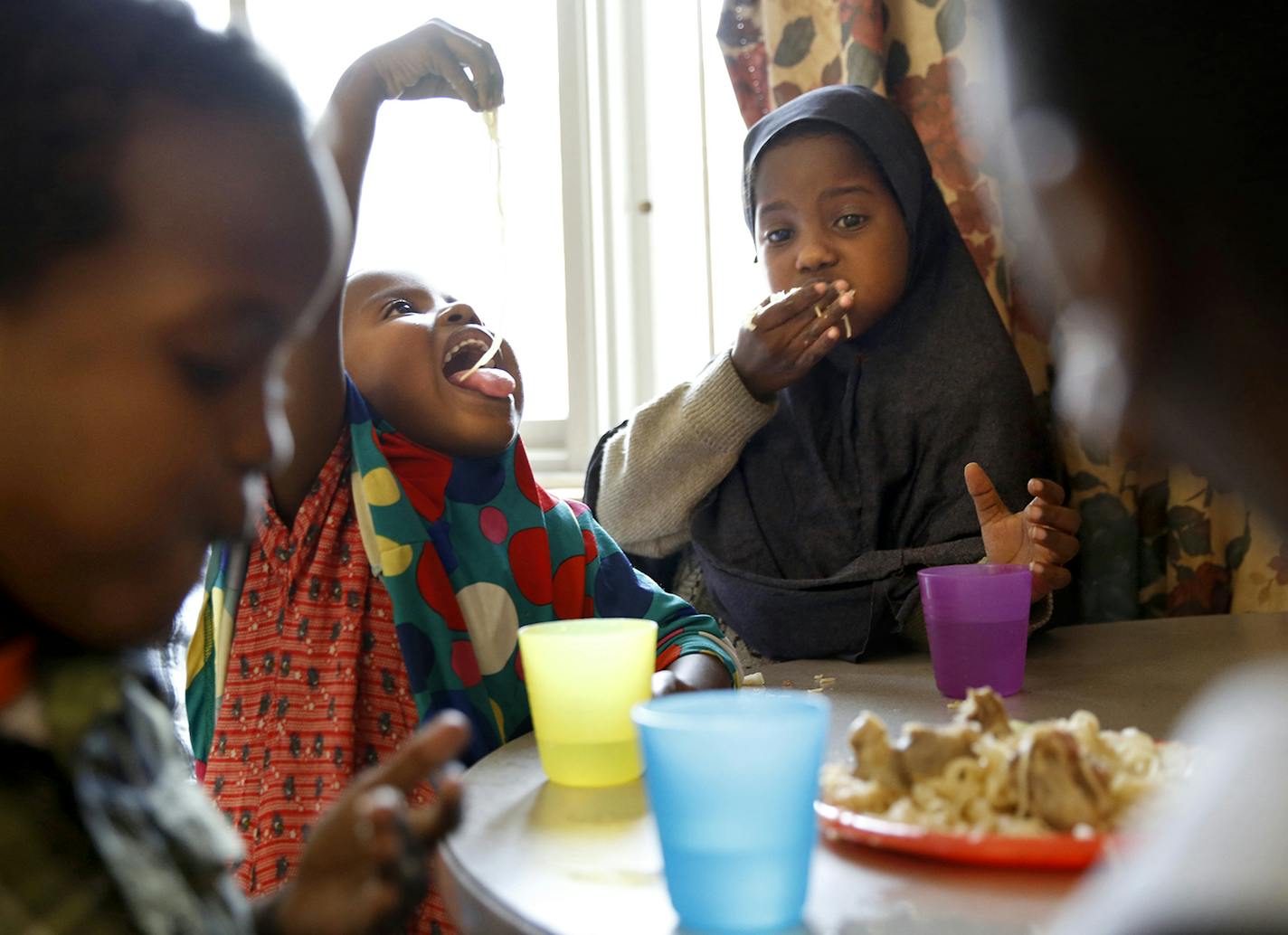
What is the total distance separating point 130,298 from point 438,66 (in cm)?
66

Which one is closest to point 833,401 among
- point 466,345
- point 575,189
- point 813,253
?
point 813,253

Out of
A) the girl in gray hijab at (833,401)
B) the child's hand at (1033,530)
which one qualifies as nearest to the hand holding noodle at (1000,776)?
→ the child's hand at (1033,530)

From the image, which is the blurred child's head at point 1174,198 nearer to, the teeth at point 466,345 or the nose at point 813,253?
the teeth at point 466,345

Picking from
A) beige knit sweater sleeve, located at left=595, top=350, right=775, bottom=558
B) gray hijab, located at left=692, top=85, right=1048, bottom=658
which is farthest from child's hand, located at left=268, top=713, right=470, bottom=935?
beige knit sweater sleeve, located at left=595, top=350, right=775, bottom=558

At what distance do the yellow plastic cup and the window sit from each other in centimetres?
155

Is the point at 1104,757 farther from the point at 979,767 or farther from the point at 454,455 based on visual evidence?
the point at 454,455

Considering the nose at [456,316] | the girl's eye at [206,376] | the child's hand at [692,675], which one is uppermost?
the nose at [456,316]

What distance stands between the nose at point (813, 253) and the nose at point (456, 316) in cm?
54

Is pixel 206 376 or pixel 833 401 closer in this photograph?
pixel 206 376

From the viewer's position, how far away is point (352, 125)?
1.13 meters

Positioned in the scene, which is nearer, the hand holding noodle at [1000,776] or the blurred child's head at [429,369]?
the hand holding noodle at [1000,776]

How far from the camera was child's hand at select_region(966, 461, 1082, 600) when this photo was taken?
4.26 ft

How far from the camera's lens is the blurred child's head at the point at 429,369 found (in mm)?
1250

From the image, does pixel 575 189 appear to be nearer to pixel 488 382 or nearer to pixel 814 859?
pixel 488 382
